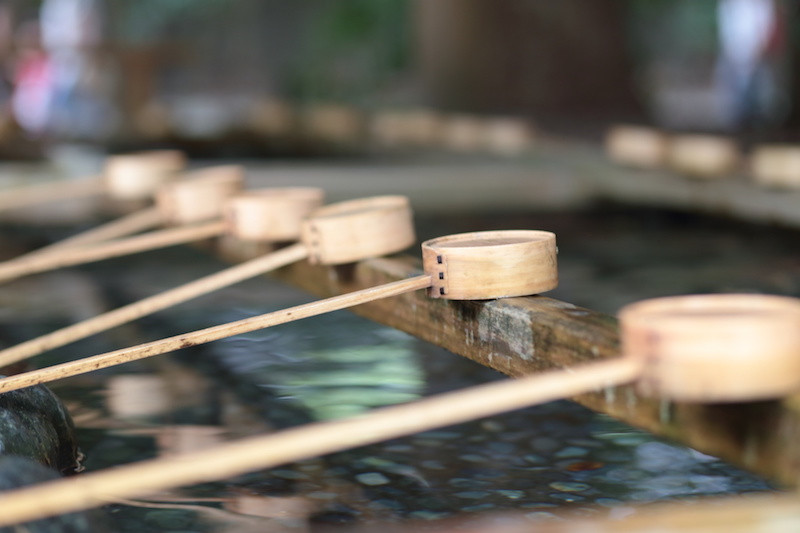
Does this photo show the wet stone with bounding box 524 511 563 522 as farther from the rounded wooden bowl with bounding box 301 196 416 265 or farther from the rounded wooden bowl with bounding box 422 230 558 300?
the rounded wooden bowl with bounding box 301 196 416 265

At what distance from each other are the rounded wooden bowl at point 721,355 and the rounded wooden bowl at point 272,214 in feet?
Result: 6.63

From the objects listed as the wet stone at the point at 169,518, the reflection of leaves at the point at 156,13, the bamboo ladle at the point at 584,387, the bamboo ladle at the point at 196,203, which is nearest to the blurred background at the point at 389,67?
the reflection of leaves at the point at 156,13

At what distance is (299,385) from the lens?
3.56m

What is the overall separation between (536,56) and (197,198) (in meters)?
7.22

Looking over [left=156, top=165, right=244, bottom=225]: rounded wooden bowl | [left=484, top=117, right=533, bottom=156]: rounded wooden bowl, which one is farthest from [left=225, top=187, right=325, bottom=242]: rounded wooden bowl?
[left=484, top=117, right=533, bottom=156]: rounded wooden bowl

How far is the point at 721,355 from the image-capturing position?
166 cm

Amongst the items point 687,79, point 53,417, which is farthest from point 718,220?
point 687,79

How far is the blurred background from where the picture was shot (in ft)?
35.9

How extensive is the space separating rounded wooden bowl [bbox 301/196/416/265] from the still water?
0.44 m

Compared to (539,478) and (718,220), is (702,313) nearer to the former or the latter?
(539,478)

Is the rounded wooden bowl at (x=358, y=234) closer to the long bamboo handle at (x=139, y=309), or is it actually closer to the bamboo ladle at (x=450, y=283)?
the long bamboo handle at (x=139, y=309)

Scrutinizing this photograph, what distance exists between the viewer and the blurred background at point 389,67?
35.9 feet

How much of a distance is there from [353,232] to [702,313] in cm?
147

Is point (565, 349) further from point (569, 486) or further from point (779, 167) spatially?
point (779, 167)
